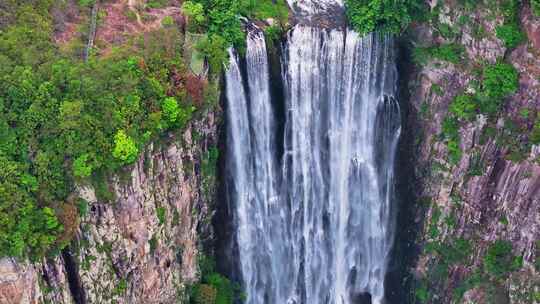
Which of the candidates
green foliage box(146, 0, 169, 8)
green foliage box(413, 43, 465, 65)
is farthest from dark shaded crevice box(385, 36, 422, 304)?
green foliage box(146, 0, 169, 8)

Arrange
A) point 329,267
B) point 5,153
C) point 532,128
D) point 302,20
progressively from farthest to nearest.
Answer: point 329,267 < point 302,20 < point 532,128 < point 5,153

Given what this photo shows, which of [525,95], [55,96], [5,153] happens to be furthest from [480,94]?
[5,153]

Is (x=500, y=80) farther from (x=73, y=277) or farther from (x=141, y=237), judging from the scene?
(x=73, y=277)

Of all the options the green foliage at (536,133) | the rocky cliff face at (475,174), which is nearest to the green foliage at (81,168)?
the rocky cliff face at (475,174)

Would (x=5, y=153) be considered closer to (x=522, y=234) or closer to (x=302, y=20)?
(x=302, y=20)

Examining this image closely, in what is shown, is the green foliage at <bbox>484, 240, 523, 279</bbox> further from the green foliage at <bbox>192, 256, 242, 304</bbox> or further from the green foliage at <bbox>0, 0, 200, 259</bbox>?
the green foliage at <bbox>0, 0, 200, 259</bbox>

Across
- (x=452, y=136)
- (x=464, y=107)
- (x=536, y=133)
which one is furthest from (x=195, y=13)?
(x=536, y=133)
